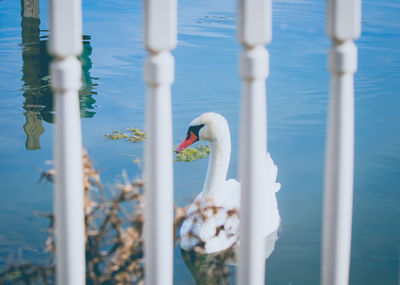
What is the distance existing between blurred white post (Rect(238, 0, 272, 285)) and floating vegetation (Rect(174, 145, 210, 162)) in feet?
11.6

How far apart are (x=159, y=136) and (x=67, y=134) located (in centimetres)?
21

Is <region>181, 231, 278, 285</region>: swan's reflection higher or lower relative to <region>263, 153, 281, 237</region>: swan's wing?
lower

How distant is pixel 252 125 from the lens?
5.08 feet

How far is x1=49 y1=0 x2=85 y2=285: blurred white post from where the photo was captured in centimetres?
147

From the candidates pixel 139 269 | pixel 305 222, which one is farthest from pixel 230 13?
pixel 139 269

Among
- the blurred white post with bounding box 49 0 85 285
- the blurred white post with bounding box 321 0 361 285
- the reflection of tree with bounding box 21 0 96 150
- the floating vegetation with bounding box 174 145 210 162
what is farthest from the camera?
the reflection of tree with bounding box 21 0 96 150

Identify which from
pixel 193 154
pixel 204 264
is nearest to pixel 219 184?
pixel 204 264

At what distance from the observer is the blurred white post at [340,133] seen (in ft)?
5.21

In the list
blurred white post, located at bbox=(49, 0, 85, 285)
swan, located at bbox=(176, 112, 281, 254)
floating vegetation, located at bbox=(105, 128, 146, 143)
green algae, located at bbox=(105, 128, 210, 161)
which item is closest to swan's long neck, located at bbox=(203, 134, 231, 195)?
swan, located at bbox=(176, 112, 281, 254)

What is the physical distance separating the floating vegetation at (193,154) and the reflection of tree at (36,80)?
4.09 feet

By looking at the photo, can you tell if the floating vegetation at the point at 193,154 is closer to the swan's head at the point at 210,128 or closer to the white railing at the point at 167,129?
the swan's head at the point at 210,128

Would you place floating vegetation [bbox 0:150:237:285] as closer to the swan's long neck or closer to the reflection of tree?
the swan's long neck

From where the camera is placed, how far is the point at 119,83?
7.54 metres

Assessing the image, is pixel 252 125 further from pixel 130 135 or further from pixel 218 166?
pixel 130 135
